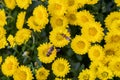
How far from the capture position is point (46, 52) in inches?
103

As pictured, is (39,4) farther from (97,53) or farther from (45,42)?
(97,53)

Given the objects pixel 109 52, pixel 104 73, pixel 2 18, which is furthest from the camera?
pixel 2 18

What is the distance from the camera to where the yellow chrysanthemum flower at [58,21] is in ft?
8.77

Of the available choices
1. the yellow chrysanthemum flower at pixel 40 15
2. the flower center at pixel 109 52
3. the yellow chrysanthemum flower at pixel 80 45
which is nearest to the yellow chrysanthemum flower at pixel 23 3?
the yellow chrysanthemum flower at pixel 40 15

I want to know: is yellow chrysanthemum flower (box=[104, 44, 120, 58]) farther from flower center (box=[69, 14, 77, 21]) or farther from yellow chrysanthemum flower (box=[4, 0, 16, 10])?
yellow chrysanthemum flower (box=[4, 0, 16, 10])

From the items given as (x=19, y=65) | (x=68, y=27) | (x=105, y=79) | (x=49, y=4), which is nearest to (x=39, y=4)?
(x=49, y=4)

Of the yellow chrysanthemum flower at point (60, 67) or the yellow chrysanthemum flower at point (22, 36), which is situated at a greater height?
the yellow chrysanthemum flower at point (22, 36)

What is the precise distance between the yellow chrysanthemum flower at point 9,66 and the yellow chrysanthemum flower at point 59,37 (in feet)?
0.94

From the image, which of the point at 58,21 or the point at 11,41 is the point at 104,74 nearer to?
the point at 58,21

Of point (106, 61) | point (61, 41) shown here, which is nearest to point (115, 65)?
point (106, 61)

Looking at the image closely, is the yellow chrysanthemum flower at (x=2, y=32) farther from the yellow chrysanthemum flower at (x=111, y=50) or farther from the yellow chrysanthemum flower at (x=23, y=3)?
the yellow chrysanthemum flower at (x=111, y=50)

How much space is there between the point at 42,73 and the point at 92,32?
1.40 ft

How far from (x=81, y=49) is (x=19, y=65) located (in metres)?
0.44

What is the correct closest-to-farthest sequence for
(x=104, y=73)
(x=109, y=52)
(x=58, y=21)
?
1. (x=104, y=73)
2. (x=109, y=52)
3. (x=58, y=21)
